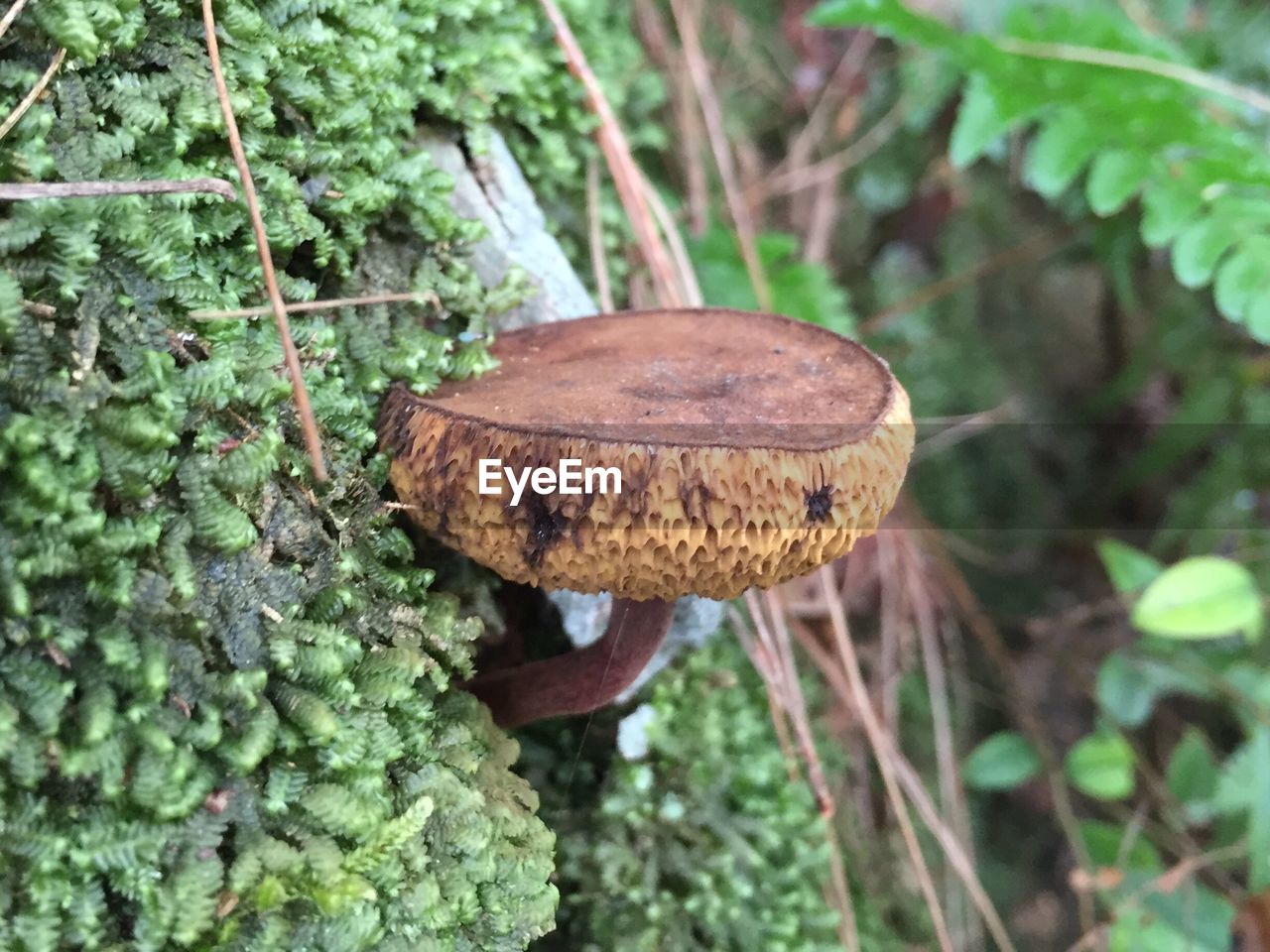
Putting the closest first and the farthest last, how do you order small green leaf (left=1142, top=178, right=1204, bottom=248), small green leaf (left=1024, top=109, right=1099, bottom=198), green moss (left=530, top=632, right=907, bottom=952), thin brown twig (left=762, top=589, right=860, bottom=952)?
green moss (left=530, top=632, right=907, bottom=952) < thin brown twig (left=762, top=589, right=860, bottom=952) < small green leaf (left=1142, top=178, right=1204, bottom=248) < small green leaf (left=1024, top=109, right=1099, bottom=198)

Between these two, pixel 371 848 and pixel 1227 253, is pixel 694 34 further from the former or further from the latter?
pixel 371 848

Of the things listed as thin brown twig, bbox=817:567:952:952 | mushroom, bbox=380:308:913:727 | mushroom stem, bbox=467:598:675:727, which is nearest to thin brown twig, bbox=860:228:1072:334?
thin brown twig, bbox=817:567:952:952

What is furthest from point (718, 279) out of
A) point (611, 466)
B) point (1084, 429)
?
point (1084, 429)

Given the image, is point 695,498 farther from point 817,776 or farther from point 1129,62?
point 1129,62

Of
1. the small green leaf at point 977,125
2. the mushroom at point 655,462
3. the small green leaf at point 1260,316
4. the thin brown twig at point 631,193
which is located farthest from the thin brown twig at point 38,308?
the small green leaf at point 1260,316

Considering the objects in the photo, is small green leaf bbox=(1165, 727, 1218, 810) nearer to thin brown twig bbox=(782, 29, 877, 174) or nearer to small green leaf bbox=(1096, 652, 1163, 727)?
small green leaf bbox=(1096, 652, 1163, 727)

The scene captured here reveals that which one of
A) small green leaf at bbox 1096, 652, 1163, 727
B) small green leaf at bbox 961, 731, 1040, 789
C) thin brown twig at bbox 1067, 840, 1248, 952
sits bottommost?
thin brown twig at bbox 1067, 840, 1248, 952
